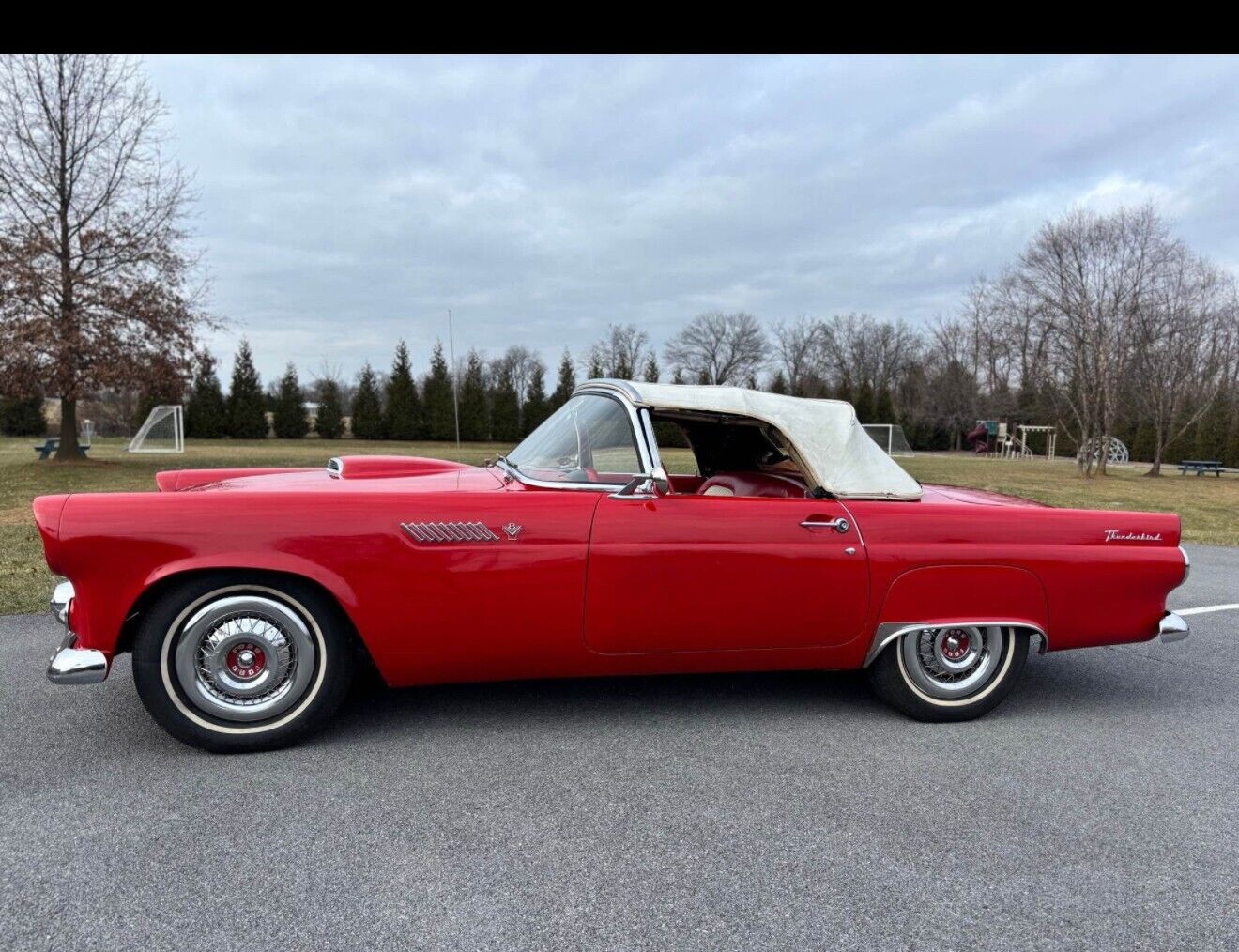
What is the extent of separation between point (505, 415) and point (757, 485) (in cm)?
3964

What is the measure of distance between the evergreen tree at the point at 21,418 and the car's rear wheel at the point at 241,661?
51.6 m

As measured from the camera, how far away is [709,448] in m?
4.55

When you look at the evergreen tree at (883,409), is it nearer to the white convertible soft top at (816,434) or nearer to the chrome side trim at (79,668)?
the white convertible soft top at (816,434)

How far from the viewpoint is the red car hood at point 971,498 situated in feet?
12.2

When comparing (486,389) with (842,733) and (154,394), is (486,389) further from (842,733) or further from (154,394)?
(842,733)

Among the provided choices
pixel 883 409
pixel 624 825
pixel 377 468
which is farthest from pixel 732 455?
pixel 883 409

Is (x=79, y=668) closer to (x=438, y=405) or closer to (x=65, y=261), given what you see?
(x=65, y=261)

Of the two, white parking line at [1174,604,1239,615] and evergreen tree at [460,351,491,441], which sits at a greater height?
evergreen tree at [460,351,491,441]

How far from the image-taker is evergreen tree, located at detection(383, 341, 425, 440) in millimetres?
42469

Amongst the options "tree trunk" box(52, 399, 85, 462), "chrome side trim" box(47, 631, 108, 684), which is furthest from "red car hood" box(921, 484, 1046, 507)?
"tree trunk" box(52, 399, 85, 462)

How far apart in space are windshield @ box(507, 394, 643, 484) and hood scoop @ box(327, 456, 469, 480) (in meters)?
0.53

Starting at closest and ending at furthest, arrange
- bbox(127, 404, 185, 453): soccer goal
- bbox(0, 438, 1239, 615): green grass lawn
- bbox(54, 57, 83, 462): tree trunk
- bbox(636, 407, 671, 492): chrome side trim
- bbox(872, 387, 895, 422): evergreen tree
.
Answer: bbox(636, 407, 671, 492): chrome side trim < bbox(0, 438, 1239, 615): green grass lawn < bbox(54, 57, 83, 462): tree trunk < bbox(127, 404, 185, 453): soccer goal < bbox(872, 387, 895, 422): evergreen tree

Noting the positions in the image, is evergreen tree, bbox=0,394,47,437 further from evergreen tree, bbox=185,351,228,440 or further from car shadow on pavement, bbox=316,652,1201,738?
car shadow on pavement, bbox=316,652,1201,738

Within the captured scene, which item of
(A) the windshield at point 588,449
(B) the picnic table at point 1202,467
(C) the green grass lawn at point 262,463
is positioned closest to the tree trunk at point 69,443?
(C) the green grass lawn at point 262,463
